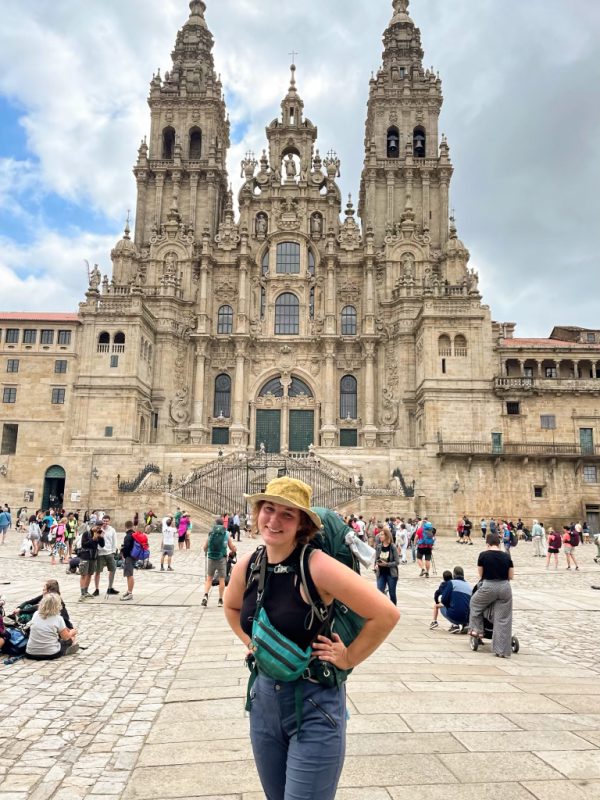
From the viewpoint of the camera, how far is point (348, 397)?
48375mm

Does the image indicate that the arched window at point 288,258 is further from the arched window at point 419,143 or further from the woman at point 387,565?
the woman at point 387,565

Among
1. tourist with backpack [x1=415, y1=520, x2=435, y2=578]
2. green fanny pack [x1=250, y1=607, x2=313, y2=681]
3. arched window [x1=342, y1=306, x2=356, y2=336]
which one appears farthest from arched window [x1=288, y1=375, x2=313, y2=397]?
green fanny pack [x1=250, y1=607, x2=313, y2=681]

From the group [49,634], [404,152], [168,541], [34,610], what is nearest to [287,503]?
[49,634]

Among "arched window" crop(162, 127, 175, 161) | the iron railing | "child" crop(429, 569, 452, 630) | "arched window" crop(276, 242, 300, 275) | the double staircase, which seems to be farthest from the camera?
"arched window" crop(162, 127, 175, 161)

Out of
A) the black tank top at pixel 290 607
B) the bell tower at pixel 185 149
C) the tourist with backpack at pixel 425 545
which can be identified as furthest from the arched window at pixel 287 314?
the black tank top at pixel 290 607

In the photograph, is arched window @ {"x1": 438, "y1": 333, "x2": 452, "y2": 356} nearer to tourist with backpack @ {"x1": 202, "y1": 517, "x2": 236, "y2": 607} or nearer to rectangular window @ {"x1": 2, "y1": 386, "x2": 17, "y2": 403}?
rectangular window @ {"x1": 2, "y1": 386, "x2": 17, "y2": 403}

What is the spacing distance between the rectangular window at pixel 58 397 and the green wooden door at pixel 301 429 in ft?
54.6

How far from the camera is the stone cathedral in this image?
38.8 metres

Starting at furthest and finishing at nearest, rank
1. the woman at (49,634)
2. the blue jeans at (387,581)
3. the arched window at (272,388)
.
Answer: the arched window at (272,388) < the blue jeans at (387,581) < the woman at (49,634)

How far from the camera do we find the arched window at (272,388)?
159 ft

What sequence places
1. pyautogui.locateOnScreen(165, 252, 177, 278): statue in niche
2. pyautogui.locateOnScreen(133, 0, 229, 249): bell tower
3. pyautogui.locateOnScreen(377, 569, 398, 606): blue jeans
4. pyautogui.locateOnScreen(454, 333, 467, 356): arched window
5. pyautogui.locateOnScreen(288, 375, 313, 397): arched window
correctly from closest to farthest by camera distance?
pyautogui.locateOnScreen(377, 569, 398, 606): blue jeans → pyautogui.locateOnScreen(454, 333, 467, 356): arched window → pyautogui.locateOnScreen(288, 375, 313, 397): arched window → pyautogui.locateOnScreen(165, 252, 177, 278): statue in niche → pyautogui.locateOnScreen(133, 0, 229, 249): bell tower

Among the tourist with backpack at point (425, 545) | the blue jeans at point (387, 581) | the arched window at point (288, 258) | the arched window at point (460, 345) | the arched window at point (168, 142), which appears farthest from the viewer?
the arched window at point (168, 142)

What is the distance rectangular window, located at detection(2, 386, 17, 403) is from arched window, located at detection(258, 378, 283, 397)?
17504mm

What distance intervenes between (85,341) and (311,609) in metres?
42.5
